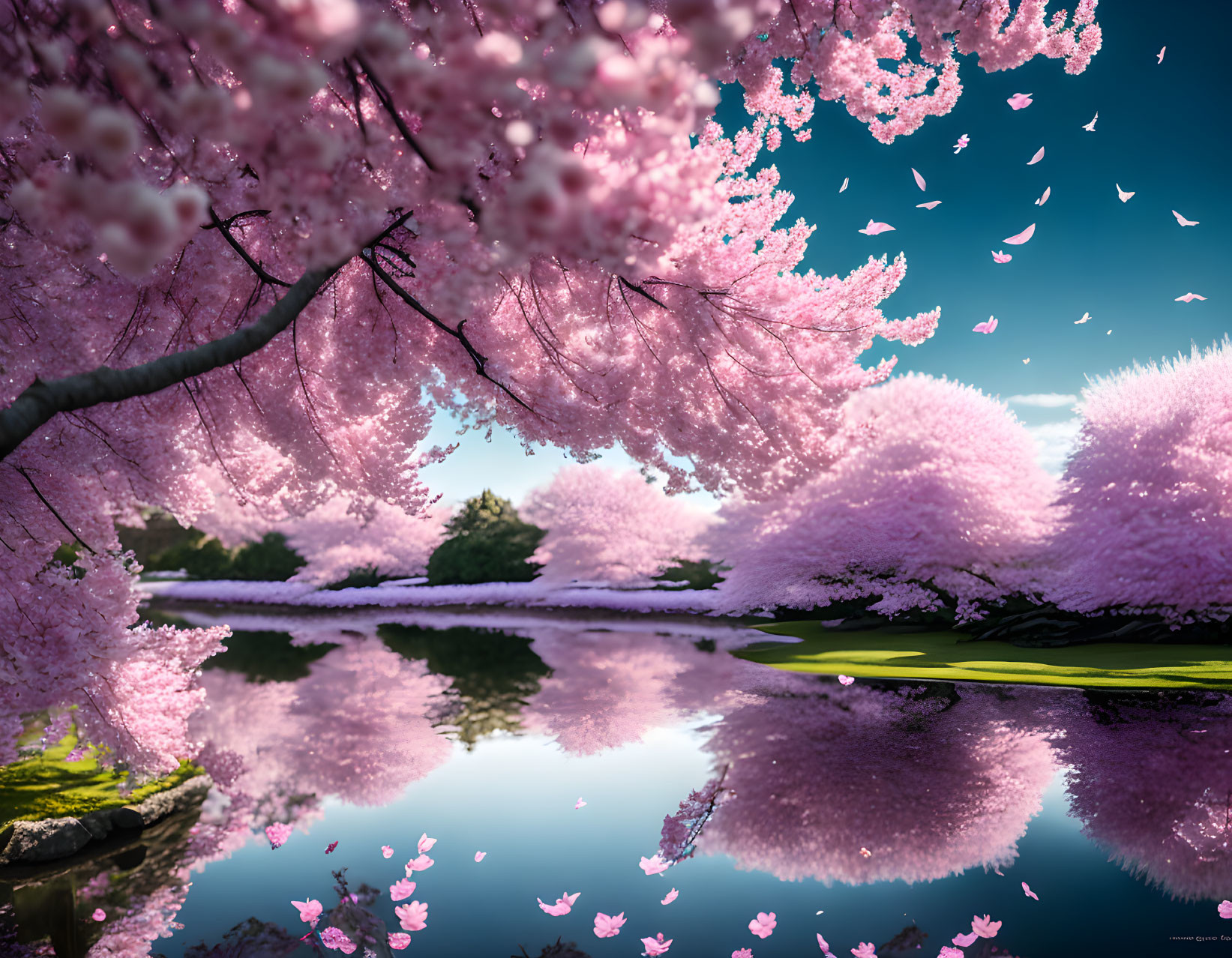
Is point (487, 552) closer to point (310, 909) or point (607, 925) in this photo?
point (310, 909)

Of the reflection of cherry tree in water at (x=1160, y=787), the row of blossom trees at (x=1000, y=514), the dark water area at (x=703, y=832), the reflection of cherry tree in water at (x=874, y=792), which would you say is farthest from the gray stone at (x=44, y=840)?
the reflection of cherry tree in water at (x=1160, y=787)

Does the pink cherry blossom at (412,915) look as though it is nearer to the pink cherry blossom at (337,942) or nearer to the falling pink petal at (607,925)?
the pink cherry blossom at (337,942)

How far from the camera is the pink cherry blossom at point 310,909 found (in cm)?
394

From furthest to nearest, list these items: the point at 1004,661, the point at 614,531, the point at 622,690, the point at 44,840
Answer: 1. the point at 614,531
2. the point at 1004,661
3. the point at 622,690
4. the point at 44,840

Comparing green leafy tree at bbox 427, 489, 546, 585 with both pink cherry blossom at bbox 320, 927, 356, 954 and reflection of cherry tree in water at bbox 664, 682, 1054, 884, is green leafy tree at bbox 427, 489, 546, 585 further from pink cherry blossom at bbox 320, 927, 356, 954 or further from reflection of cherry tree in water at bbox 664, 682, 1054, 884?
pink cherry blossom at bbox 320, 927, 356, 954

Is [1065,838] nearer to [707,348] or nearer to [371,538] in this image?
[707,348]

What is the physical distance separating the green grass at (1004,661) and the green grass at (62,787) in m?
10.3

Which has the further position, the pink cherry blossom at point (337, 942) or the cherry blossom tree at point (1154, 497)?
the cherry blossom tree at point (1154, 497)

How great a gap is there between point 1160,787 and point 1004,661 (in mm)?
6962

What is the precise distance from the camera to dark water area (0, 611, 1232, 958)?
148 inches

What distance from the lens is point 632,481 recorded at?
30.0m

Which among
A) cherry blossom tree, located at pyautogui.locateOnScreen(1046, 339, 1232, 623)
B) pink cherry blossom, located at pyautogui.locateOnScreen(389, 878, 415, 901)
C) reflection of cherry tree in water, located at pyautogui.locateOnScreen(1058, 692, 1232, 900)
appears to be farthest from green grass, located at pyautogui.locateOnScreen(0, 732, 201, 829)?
cherry blossom tree, located at pyautogui.locateOnScreen(1046, 339, 1232, 623)

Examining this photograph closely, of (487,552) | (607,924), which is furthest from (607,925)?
(487,552)

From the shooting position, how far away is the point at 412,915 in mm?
3885
